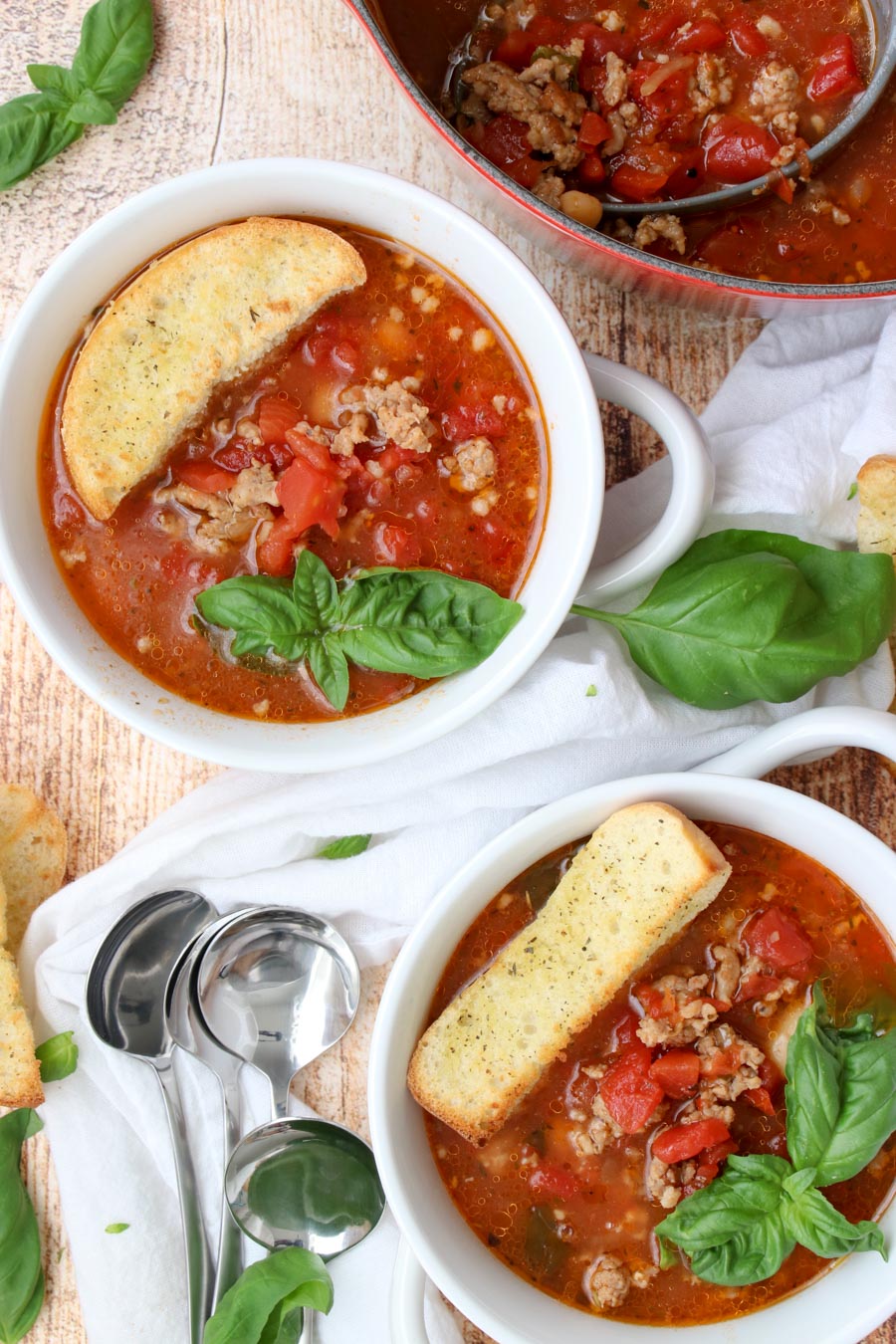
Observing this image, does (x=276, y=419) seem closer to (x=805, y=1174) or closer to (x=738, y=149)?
(x=738, y=149)

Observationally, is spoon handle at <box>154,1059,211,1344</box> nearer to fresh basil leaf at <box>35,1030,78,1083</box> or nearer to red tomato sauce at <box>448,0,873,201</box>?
fresh basil leaf at <box>35,1030,78,1083</box>

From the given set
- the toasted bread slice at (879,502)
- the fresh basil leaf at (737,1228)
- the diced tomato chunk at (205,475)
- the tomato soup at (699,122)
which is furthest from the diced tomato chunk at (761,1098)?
the tomato soup at (699,122)

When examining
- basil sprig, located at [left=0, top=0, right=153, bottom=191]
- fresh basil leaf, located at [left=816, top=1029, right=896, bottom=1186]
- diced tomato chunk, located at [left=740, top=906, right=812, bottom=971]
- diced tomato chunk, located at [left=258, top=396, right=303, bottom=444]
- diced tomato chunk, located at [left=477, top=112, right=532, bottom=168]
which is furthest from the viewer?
basil sprig, located at [left=0, top=0, right=153, bottom=191]

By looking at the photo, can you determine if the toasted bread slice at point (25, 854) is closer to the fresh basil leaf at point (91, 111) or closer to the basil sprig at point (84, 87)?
the basil sprig at point (84, 87)

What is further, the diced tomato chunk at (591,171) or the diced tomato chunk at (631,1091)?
the diced tomato chunk at (591,171)

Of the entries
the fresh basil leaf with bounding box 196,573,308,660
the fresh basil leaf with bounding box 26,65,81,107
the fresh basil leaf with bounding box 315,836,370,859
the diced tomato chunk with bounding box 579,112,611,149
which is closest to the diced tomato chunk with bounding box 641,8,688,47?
the diced tomato chunk with bounding box 579,112,611,149
